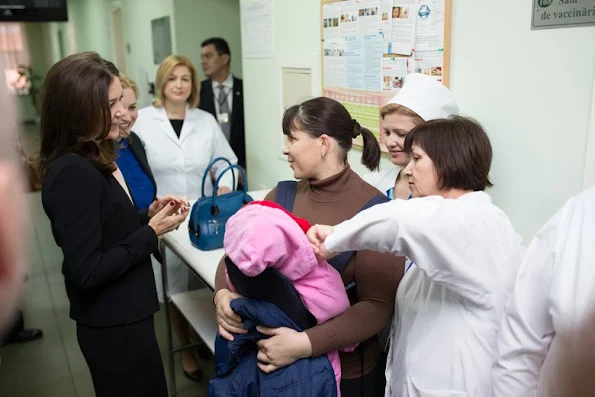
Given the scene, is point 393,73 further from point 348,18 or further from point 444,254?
point 444,254

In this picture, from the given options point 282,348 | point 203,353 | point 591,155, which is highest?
point 591,155

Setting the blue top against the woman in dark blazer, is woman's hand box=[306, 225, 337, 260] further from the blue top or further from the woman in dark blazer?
the blue top

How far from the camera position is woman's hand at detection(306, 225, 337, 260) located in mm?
1183

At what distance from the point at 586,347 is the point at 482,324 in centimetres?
75

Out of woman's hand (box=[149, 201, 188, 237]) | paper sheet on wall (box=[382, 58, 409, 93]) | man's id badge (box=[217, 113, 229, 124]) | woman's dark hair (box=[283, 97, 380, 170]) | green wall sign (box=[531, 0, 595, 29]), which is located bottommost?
woman's hand (box=[149, 201, 188, 237])

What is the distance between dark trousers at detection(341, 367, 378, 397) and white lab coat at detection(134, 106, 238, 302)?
1.54 m

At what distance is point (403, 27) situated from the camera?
193 cm

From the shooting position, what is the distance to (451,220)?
1.04m

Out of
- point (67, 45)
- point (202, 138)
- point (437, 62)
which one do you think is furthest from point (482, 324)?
point (67, 45)

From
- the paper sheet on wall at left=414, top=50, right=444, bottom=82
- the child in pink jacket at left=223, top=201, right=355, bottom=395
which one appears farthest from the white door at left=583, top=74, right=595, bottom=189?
the child in pink jacket at left=223, top=201, right=355, bottom=395

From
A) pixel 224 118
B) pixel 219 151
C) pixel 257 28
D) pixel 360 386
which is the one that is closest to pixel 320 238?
pixel 360 386

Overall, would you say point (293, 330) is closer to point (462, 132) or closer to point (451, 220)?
point (451, 220)

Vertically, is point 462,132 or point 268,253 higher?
point 462,132

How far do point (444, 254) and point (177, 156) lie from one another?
214 centimetres
